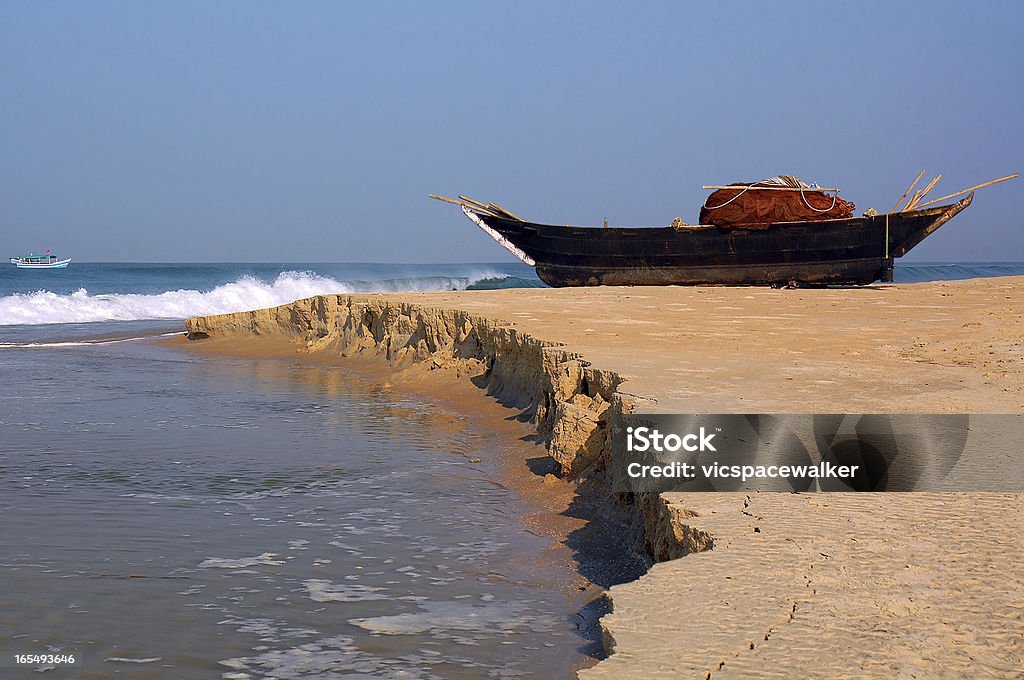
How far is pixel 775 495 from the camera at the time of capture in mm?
3949

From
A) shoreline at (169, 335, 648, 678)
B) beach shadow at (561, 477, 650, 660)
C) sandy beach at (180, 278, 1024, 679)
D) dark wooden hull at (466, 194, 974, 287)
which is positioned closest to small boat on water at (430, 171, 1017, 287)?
dark wooden hull at (466, 194, 974, 287)

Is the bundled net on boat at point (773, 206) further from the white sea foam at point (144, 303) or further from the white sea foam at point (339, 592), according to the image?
the white sea foam at point (339, 592)

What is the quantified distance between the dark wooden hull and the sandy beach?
18.5 ft

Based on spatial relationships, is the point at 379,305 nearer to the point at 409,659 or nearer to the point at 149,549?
the point at 149,549

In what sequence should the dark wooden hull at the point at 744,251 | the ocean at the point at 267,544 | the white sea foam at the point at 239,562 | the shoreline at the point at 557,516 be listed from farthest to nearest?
the dark wooden hull at the point at 744,251 → the white sea foam at the point at 239,562 → the shoreline at the point at 557,516 → the ocean at the point at 267,544

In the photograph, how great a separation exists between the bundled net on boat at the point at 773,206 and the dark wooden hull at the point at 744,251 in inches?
11.6

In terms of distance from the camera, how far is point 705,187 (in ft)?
65.9

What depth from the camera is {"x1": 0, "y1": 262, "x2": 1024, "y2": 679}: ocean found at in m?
3.52

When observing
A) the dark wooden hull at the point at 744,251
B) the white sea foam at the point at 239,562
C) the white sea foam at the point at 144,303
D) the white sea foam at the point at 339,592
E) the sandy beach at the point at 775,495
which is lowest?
the white sea foam at the point at 339,592

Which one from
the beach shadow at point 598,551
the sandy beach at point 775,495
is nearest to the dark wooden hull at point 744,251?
the sandy beach at point 775,495

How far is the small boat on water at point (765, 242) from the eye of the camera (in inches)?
756

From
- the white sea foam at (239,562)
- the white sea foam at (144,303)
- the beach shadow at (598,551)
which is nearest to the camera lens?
the beach shadow at (598,551)

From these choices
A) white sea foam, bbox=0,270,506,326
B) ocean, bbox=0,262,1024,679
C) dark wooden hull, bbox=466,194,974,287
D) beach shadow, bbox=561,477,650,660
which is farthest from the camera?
white sea foam, bbox=0,270,506,326

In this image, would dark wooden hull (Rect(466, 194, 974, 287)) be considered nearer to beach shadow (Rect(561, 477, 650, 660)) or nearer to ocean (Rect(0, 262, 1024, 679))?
ocean (Rect(0, 262, 1024, 679))
